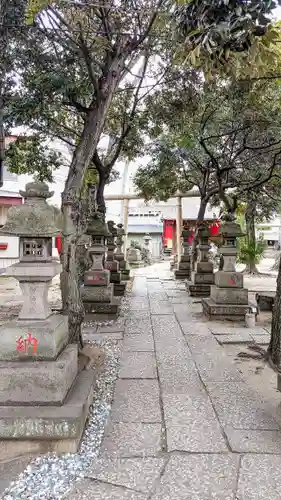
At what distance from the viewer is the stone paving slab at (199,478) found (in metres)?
2.24

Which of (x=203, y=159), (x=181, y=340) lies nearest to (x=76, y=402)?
(x=181, y=340)

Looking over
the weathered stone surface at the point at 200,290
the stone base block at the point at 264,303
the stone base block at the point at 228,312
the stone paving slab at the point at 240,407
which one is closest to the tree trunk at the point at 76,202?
the stone paving slab at the point at 240,407

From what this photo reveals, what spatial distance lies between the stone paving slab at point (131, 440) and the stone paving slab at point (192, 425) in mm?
109

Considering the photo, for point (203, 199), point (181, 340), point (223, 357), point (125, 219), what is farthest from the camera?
point (125, 219)

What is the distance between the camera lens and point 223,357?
16.3 ft

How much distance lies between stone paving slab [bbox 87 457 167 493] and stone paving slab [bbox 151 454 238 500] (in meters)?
0.07

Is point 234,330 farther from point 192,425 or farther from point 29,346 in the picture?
point 29,346

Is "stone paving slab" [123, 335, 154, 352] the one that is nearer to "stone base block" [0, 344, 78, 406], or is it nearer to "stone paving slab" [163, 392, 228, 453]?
"stone paving slab" [163, 392, 228, 453]

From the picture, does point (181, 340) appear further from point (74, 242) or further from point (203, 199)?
point (203, 199)

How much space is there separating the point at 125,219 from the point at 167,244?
43.9 ft

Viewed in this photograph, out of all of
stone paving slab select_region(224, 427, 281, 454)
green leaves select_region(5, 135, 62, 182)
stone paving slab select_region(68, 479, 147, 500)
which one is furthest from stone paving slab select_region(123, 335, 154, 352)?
green leaves select_region(5, 135, 62, 182)

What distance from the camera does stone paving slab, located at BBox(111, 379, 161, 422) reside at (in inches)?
128

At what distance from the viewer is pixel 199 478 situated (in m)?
2.40

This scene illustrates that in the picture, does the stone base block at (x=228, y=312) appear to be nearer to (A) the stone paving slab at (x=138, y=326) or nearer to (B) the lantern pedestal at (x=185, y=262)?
(A) the stone paving slab at (x=138, y=326)
